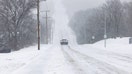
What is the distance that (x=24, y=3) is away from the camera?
61812mm

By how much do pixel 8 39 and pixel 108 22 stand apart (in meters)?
51.5

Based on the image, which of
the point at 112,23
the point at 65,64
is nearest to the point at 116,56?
the point at 65,64

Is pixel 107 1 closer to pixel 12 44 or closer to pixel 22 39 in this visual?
pixel 22 39

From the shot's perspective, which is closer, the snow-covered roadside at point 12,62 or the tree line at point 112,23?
the snow-covered roadside at point 12,62

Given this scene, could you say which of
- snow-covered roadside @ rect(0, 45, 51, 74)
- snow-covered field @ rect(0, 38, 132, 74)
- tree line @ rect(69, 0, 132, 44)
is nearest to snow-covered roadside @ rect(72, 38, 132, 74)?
snow-covered field @ rect(0, 38, 132, 74)

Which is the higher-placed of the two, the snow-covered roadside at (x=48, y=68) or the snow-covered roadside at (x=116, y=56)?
the snow-covered roadside at (x=48, y=68)

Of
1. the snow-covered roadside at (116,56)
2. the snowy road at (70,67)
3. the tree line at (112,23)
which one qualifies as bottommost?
the snow-covered roadside at (116,56)

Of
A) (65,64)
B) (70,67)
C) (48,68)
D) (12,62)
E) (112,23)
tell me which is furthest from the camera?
(112,23)

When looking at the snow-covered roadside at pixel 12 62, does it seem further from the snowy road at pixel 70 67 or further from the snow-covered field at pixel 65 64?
the snowy road at pixel 70 67

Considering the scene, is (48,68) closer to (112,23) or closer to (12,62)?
(12,62)

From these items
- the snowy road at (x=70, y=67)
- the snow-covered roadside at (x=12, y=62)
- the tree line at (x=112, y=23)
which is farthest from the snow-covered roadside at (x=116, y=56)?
the tree line at (x=112, y=23)

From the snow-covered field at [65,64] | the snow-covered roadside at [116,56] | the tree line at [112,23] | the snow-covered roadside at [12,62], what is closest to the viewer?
the snow-covered field at [65,64]

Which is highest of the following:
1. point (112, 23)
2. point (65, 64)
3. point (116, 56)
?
point (112, 23)

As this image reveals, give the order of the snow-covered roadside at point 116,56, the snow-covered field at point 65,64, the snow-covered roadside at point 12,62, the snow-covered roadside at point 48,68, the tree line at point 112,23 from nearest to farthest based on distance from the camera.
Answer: the snow-covered roadside at point 48,68
the snow-covered field at point 65,64
the snow-covered roadside at point 12,62
the snow-covered roadside at point 116,56
the tree line at point 112,23
